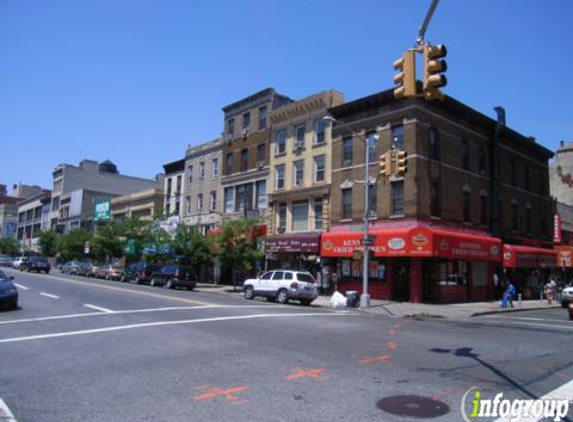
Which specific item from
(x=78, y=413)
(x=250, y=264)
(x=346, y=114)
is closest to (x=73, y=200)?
(x=250, y=264)

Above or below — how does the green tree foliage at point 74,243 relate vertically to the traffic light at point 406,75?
below

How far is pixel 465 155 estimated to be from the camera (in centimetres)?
3170

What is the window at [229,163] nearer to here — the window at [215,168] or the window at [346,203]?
the window at [215,168]

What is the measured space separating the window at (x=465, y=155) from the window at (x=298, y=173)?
10952mm

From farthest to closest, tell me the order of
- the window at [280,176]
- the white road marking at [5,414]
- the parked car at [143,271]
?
1. the parked car at [143,271]
2. the window at [280,176]
3. the white road marking at [5,414]

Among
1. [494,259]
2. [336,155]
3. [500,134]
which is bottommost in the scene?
[494,259]

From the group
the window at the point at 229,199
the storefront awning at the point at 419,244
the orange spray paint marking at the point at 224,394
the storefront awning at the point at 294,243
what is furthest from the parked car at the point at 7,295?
the window at the point at 229,199

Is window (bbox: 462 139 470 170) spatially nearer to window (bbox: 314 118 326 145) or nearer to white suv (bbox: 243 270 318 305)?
window (bbox: 314 118 326 145)

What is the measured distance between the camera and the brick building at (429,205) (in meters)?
27.4

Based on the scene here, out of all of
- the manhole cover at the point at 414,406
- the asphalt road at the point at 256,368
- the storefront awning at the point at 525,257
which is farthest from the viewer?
the storefront awning at the point at 525,257

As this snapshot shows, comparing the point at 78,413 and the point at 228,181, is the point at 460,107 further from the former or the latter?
the point at 78,413

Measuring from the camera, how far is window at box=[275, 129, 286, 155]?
36906 millimetres

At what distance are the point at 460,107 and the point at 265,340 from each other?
2445 centimetres

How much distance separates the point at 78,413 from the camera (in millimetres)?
5977
